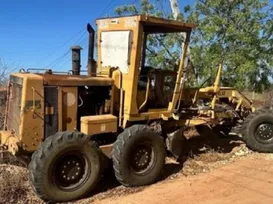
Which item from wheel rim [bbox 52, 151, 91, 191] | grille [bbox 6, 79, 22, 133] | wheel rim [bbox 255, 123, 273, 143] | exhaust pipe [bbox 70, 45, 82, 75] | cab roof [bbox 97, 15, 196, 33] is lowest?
wheel rim [bbox 52, 151, 91, 191]

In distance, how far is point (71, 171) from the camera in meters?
6.57

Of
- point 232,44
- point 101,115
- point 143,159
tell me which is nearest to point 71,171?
point 101,115

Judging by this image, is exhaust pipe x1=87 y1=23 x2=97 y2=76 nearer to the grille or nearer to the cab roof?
the cab roof

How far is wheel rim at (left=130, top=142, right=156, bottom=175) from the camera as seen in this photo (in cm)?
717

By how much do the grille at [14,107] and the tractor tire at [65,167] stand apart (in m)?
0.91

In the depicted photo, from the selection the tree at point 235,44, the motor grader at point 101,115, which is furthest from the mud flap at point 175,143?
the tree at point 235,44

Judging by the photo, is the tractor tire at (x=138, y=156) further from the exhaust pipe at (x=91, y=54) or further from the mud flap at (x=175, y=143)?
the exhaust pipe at (x=91, y=54)

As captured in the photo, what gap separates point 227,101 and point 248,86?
4.27 meters

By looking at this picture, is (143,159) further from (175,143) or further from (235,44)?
(235,44)

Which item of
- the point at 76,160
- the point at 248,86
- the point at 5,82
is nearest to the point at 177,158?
the point at 76,160

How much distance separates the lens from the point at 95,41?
8.46 metres

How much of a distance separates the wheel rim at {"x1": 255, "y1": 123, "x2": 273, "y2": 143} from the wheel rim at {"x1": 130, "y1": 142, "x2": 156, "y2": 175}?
127 inches

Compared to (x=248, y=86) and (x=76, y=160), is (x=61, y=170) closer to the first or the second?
(x=76, y=160)

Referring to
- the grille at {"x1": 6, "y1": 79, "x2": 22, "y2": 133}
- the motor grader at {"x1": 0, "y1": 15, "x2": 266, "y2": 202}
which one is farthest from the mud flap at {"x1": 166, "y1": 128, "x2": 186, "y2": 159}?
the grille at {"x1": 6, "y1": 79, "x2": 22, "y2": 133}
